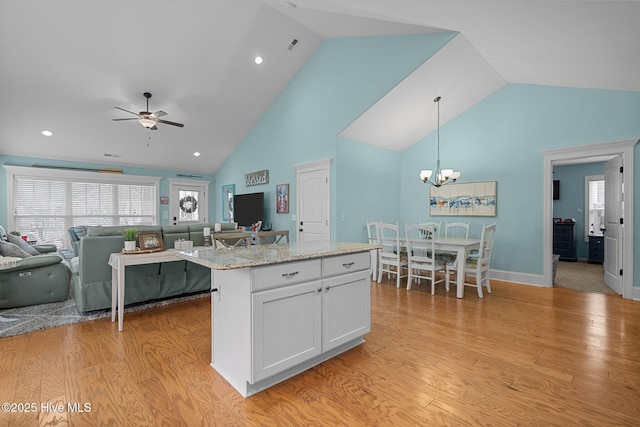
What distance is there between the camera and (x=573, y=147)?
14.4ft

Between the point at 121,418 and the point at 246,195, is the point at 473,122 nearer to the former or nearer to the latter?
the point at 246,195

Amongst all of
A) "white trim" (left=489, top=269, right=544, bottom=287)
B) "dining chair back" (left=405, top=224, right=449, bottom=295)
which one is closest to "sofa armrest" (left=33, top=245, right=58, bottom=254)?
"dining chair back" (left=405, top=224, right=449, bottom=295)

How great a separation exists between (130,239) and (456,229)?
5.25m

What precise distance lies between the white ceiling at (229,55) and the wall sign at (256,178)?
1.35 meters

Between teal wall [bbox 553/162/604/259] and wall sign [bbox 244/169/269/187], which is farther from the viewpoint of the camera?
teal wall [bbox 553/162/604/259]

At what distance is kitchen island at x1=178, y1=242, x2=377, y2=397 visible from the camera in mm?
1860

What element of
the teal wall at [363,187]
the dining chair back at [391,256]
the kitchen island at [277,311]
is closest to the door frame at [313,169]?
the teal wall at [363,187]

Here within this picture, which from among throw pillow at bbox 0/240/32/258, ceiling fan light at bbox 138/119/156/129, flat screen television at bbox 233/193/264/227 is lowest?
throw pillow at bbox 0/240/32/258

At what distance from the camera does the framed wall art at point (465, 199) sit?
5249mm

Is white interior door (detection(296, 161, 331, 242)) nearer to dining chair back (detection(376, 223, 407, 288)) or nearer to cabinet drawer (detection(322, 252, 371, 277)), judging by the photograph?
dining chair back (detection(376, 223, 407, 288))

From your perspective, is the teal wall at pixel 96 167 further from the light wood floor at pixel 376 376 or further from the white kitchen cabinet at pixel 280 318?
the white kitchen cabinet at pixel 280 318

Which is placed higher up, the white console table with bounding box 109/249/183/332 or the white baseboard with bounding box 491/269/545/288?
the white console table with bounding box 109/249/183/332

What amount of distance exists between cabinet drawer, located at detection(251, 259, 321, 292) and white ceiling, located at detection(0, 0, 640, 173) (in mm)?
2829

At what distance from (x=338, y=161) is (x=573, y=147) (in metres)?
3.52
